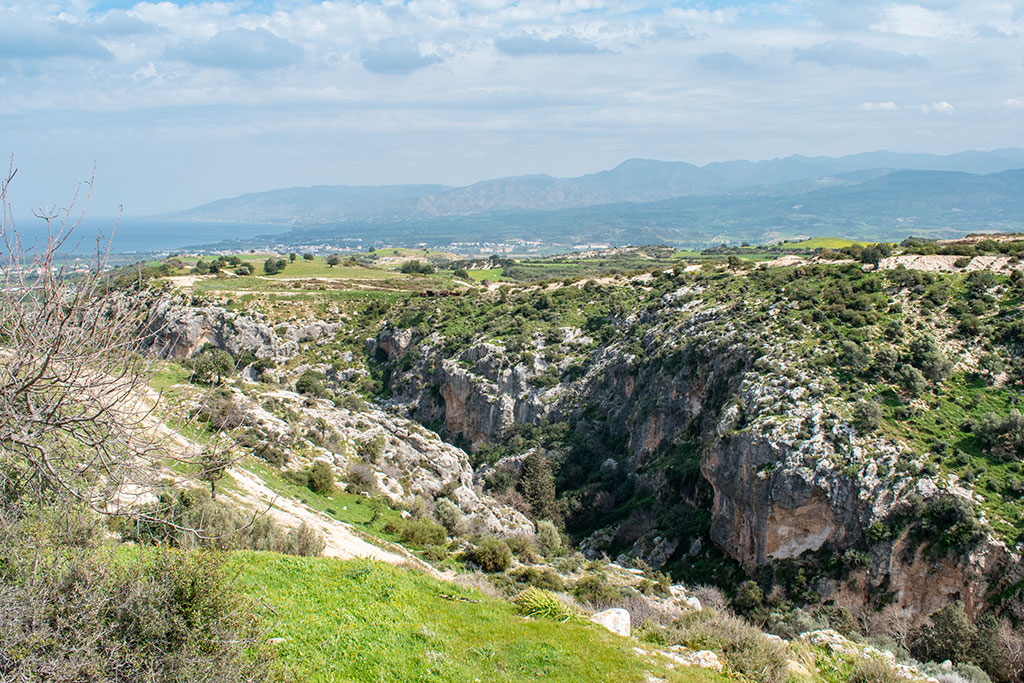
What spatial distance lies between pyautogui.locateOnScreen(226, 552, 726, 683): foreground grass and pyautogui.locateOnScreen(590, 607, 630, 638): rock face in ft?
2.07

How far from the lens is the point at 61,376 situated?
599cm

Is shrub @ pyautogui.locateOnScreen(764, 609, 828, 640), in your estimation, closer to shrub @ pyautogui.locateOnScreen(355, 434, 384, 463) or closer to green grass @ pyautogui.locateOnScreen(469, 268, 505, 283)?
shrub @ pyautogui.locateOnScreen(355, 434, 384, 463)

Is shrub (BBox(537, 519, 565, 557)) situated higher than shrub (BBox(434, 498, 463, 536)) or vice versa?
shrub (BBox(434, 498, 463, 536))

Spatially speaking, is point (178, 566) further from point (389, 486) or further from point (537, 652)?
point (389, 486)

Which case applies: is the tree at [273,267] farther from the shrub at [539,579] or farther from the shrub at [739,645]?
the shrub at [739,645]

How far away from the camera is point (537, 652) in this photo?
413 inches

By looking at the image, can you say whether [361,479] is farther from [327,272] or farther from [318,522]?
[327,272]

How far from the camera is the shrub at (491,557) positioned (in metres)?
17.4

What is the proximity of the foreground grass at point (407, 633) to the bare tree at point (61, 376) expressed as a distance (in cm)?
374

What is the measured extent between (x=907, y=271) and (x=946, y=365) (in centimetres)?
890

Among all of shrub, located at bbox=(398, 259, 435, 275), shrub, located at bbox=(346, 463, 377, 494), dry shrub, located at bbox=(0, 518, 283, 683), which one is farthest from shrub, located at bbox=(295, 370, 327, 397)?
shrub, located at bbox=(398, 259, 435, 275)

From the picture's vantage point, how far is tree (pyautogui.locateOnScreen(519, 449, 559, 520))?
31531 mm

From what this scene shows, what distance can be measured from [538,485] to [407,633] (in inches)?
899

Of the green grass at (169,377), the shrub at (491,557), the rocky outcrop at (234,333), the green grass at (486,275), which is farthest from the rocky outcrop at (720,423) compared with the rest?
the green grass at (486,275)
